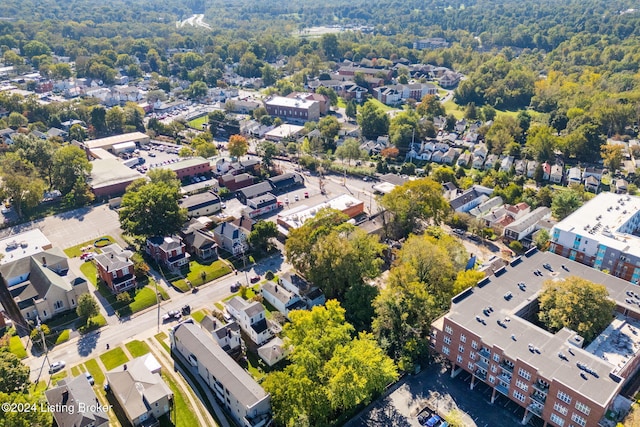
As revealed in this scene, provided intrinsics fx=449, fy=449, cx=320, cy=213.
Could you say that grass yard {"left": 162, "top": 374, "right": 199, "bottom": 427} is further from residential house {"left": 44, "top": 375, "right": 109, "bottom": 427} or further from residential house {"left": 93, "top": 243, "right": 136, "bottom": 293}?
residential house {"left": 93, "top": 243, "right": 136, "bottom": 293}

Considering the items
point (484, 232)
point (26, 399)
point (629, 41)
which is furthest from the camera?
point (629, 41)

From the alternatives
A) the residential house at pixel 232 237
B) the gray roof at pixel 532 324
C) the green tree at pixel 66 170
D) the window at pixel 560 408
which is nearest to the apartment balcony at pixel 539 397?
the window at pixel 560 408

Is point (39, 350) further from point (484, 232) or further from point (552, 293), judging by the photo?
point (484, 232)

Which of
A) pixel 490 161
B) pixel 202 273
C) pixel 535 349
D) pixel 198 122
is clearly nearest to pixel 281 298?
pixel 202 273

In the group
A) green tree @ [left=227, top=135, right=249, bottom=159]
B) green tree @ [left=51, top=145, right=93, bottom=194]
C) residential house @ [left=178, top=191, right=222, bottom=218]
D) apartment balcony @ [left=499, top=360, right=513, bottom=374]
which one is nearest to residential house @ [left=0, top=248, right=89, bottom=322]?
residential house @ [left=178, top=191, right=222, bottom=218]

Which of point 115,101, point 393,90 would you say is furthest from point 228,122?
point 393,90
